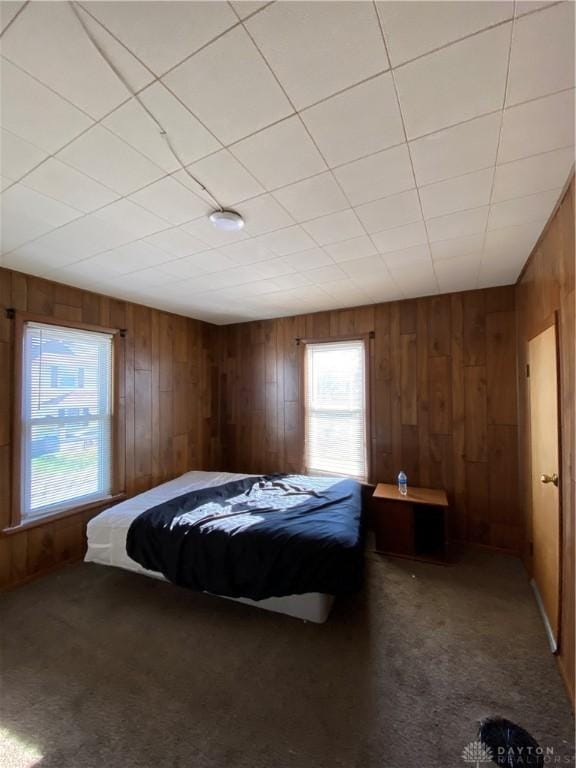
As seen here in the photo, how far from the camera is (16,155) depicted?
140 centimetres

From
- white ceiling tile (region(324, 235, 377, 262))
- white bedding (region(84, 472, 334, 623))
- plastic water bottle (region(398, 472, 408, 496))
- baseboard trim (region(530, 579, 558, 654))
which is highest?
white ceiling tile (region(324, 235, 377, 262))

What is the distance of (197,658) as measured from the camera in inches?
73.2

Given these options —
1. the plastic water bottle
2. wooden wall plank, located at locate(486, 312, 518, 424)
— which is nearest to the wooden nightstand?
the plastic water bottle

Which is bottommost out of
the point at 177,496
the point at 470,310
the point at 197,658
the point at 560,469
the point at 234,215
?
the point at 197,658

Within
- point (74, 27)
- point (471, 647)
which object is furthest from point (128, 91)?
point (471, 647)

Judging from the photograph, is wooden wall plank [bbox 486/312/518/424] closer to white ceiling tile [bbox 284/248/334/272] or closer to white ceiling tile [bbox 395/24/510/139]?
white ceiling tile [bbox 284/248/334/272]

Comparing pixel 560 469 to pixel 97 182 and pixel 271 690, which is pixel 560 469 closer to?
pixel 271 690

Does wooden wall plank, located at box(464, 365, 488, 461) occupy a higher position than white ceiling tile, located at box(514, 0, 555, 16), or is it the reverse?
white ceiling tile, located at box(514, 0, 555, 16)

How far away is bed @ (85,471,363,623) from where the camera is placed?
6.76 ft

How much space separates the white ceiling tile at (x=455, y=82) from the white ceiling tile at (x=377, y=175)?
0.16 m

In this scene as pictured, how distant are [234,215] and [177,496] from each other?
2.57 meters

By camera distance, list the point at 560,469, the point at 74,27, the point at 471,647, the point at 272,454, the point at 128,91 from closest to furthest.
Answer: the point at 74,27 < the point at 128,91 < the point at 560,469 < the point at 471,647 < the point at 272,454

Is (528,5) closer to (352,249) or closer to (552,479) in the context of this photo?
(352,249)

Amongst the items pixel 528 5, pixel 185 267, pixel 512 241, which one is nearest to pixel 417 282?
pixel 512 241
